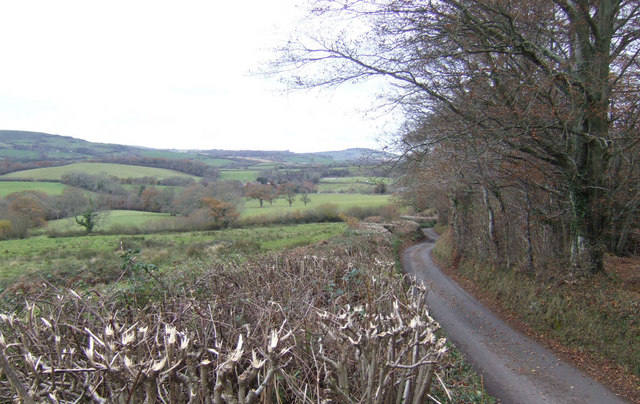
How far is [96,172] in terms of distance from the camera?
243ft

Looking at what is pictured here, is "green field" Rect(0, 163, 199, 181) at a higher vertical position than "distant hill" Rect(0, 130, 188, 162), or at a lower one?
lower

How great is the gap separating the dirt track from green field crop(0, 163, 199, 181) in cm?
7613

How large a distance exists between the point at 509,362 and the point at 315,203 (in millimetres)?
52314

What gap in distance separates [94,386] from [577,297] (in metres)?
10.0

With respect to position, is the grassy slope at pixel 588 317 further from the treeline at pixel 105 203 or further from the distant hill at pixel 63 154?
the distant hill at pixel 63 154

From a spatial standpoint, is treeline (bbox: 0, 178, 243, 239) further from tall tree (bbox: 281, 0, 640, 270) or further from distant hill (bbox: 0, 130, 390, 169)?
tall tree (bbox: 281, 0, 640, 270)

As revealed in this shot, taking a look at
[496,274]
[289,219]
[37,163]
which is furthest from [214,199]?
[37,163]

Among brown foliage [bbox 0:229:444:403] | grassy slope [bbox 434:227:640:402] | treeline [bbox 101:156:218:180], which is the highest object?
brown foliage [bbox 0:229:444:403]

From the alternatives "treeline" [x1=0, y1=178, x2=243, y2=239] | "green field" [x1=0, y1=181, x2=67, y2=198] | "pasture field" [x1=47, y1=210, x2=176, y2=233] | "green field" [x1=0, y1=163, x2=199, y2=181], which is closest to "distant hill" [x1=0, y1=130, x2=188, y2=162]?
"green field" [x1=0, y1=163, x2=199, y2=181]

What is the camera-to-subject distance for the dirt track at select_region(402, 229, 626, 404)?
249 inches

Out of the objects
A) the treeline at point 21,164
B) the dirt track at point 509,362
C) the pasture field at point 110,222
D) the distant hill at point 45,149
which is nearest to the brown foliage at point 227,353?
the dirt track at point 509,362

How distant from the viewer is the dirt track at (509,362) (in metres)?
6.32

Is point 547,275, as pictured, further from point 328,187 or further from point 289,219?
point 328,187

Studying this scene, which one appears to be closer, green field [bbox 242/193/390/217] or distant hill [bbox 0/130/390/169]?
green field [bbox 242/193/390/217]
